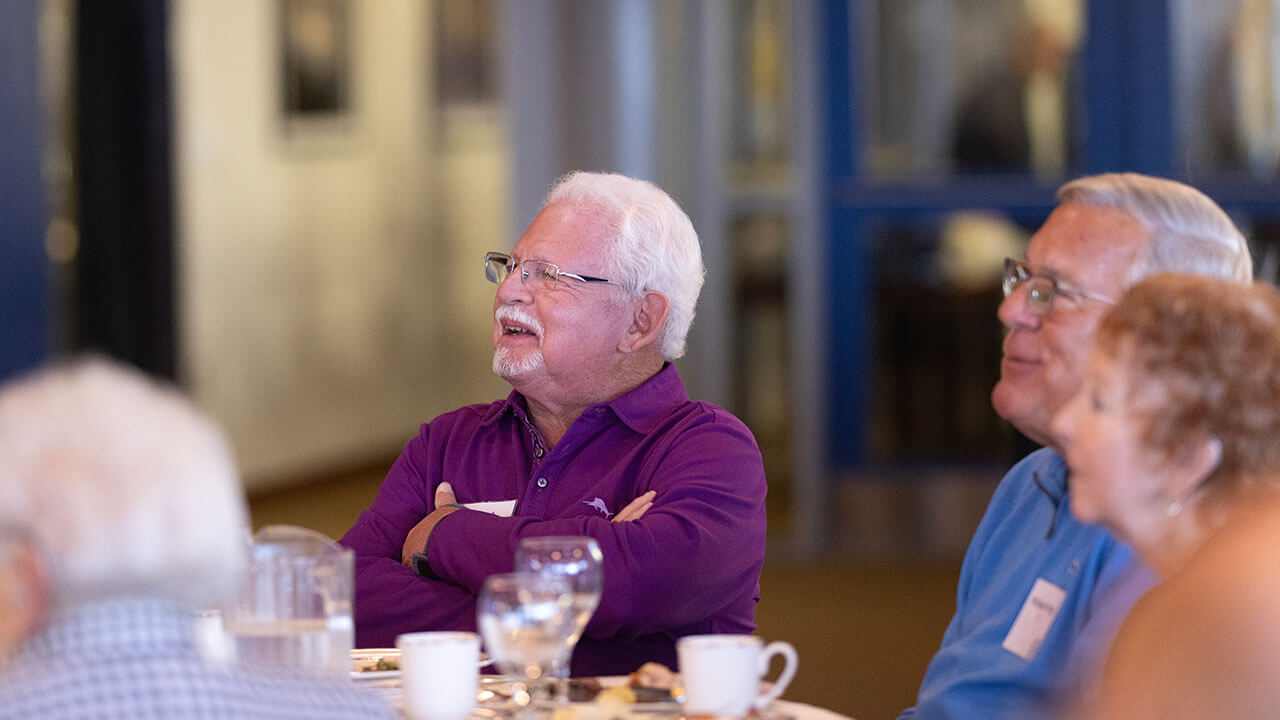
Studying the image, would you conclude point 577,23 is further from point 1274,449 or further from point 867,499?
point 1274,449

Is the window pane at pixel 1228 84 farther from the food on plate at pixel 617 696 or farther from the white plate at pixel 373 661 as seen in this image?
the food on plate at pixel 617 696

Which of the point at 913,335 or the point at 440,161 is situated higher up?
the point at 440,161

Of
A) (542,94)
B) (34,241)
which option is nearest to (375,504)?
(34,241)

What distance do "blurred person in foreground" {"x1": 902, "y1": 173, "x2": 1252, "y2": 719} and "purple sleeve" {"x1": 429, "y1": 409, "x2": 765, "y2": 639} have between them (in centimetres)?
33

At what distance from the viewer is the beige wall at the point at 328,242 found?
7.23 m

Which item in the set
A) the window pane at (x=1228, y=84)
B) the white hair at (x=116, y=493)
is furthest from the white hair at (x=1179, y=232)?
the window pane at (x=1228, y=84)

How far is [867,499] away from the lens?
20.5ft

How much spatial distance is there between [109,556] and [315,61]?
23.9 ft

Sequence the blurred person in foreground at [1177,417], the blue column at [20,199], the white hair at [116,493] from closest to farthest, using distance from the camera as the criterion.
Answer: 1. the white hair at [116,493]
2. the blurred person in foreground at [1177,417]
3. the blue column at [20,199]

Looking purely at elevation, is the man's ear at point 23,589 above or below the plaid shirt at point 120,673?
above

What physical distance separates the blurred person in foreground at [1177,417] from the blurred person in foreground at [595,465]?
2.47 feet

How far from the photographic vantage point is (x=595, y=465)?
241cm

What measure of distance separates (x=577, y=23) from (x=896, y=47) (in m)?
1.34

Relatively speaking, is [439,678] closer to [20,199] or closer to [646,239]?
[646,239]
